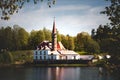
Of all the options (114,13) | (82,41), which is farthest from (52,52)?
(114,13)

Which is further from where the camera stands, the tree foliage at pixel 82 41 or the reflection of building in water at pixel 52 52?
the tree foliage at pixel 82 41

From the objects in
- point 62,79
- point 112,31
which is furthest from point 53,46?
point 112,31

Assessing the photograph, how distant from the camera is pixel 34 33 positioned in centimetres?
13025

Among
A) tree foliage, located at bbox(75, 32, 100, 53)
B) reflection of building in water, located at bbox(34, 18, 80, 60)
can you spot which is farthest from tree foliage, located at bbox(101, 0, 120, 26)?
tree foliage, located at bbox(75, 32, 100, 53)

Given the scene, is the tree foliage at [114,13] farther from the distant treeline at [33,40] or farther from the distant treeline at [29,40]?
the distant treeline at [29,40]

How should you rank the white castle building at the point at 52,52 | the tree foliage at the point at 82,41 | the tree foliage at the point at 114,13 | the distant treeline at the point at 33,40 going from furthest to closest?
the tree foliage at the point at 82,41 → the distant treeline at the point at 33,40 → the white castle building at the point at 52,52 → the tree foliage at the point at 114,13

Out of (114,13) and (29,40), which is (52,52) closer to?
(29,40)

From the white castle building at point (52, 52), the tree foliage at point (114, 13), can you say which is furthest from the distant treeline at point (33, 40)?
the tree foliage at point (114, 13)

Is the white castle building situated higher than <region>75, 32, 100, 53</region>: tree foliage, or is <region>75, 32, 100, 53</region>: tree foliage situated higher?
<region>75, 32, 100, 53</region>: tree foliage

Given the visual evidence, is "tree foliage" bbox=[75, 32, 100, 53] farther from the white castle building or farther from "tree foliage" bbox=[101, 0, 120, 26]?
"tree foliage" bbox=[101, 0, 120, 26]

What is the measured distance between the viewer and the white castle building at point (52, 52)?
4368 inches

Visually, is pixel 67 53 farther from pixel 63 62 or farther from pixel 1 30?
pixel 1 30

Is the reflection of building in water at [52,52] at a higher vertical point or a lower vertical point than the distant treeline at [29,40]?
lower

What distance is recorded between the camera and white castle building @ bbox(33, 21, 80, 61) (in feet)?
364
